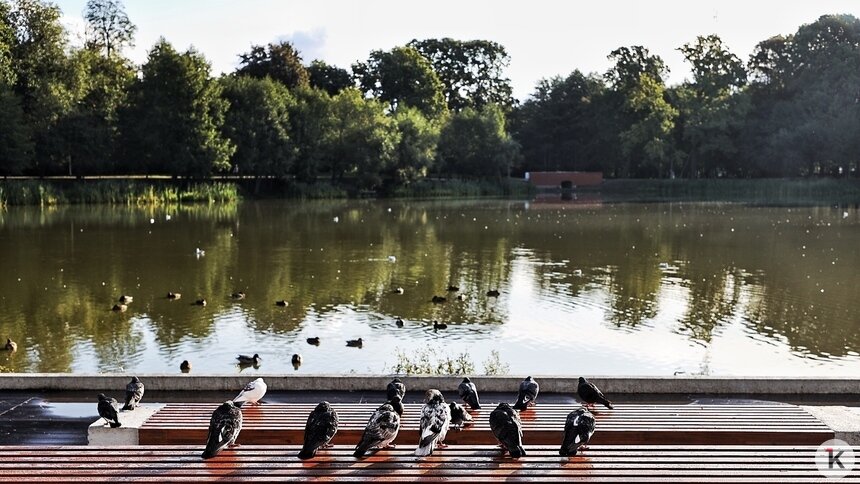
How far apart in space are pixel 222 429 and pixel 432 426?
5.00 feet

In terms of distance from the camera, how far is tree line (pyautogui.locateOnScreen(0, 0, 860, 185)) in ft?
198

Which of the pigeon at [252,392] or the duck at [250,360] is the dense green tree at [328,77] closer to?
the duck at [250,360]

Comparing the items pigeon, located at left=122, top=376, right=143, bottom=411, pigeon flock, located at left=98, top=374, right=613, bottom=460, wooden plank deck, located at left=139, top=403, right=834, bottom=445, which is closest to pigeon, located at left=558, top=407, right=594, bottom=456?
pigeon flock, located at left=98, top=374, right=613, bottom=460

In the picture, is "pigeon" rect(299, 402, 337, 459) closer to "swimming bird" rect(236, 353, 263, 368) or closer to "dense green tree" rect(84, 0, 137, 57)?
"swimming bird" rect(236, 353, 263, 368)

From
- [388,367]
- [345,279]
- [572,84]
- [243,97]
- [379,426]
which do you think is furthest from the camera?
[572,84]

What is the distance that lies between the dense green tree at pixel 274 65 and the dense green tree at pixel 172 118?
17312 mm

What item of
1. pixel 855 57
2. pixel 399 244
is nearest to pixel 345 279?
pixel 399 244

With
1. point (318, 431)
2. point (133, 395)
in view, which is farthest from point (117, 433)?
point (318, 431)

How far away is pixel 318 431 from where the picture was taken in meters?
6.15

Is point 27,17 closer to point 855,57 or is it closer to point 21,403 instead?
point 21,403

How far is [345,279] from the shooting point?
2397cm

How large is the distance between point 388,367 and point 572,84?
8520 centimetres

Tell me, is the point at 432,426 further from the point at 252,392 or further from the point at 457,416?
the point at 252,392

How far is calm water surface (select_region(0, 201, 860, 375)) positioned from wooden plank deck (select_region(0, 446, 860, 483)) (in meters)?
7.55
